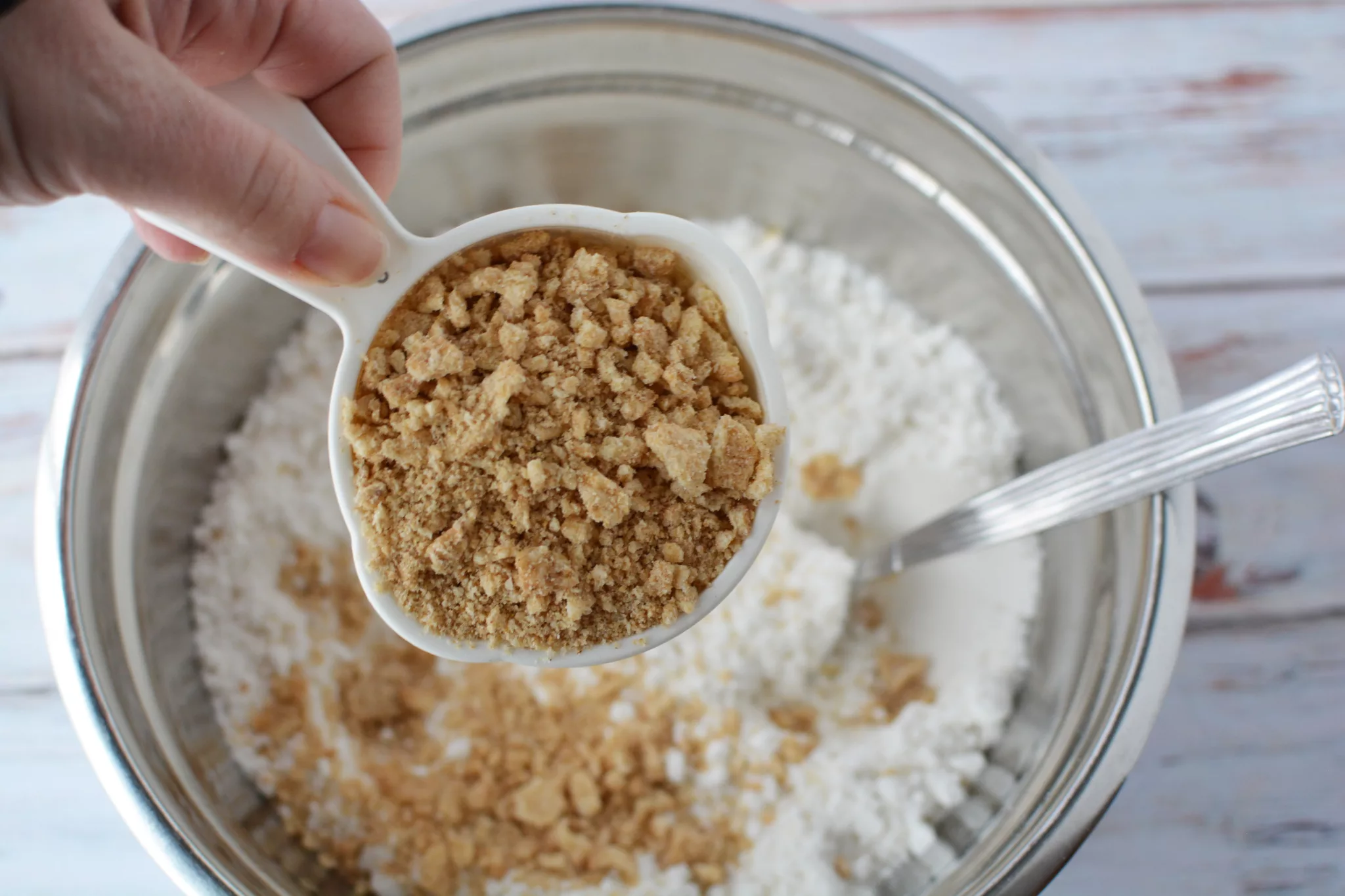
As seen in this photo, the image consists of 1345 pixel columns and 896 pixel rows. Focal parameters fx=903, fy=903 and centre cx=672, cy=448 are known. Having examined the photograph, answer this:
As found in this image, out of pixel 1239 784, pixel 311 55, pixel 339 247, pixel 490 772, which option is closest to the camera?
pixel 339 247

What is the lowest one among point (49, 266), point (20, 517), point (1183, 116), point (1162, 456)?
point (20, 517)

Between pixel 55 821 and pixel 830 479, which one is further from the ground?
pixel 830 479

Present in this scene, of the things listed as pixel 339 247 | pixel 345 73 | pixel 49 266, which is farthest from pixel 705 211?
pixel 49 266

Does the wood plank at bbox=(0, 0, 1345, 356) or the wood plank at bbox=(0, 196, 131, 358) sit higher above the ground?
the wood plank at bbox=(0, 0, 1345, 356)

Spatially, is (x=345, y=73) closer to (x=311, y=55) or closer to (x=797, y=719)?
(x=311, y=55)

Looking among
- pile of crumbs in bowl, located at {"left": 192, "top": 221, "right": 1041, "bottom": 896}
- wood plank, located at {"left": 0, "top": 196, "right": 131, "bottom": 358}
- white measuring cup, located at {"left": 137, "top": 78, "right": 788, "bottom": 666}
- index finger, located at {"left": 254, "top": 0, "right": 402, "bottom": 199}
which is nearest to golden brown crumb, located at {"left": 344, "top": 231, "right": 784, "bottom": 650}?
white measuring cup, located at {"left": 137, "top": 78, "right": 788, "bottom": 666}

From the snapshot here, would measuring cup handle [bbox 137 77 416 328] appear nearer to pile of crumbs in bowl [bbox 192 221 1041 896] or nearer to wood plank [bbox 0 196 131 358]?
pile of crumbs in bowl [bbox 192 221 1041 896]

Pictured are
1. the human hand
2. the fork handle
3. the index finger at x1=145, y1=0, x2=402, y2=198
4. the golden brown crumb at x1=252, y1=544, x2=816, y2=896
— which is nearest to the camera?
the human hand
